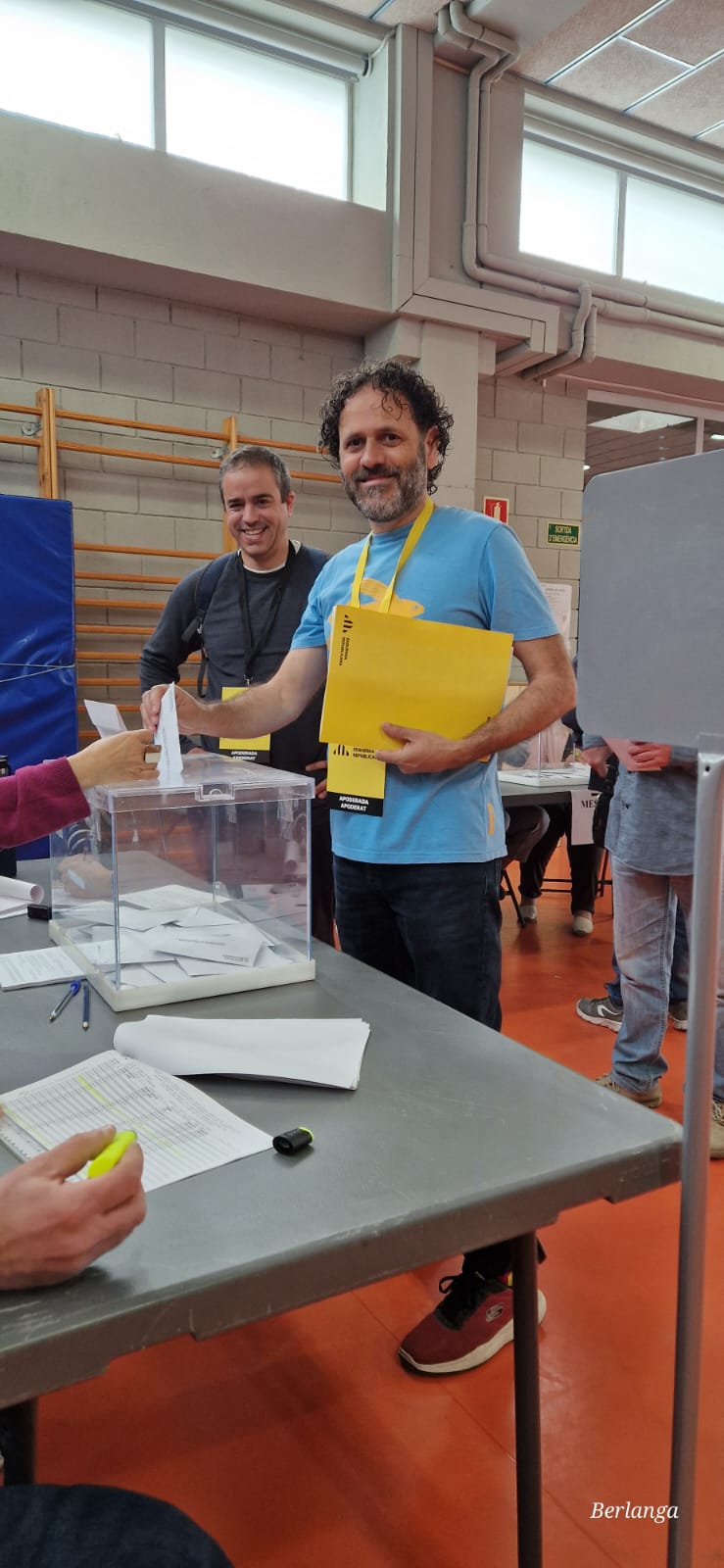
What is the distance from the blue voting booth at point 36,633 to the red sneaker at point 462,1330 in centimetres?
294

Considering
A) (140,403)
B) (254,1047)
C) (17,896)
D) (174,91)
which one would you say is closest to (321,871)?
(17,896)

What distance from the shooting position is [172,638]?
8.41 ft

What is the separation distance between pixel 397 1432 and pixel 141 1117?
0.84 meters

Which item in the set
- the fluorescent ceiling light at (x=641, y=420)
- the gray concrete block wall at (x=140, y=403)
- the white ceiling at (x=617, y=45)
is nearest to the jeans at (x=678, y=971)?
the gray concrete block wall at (x=140, y=403)

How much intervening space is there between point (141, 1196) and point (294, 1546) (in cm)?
85

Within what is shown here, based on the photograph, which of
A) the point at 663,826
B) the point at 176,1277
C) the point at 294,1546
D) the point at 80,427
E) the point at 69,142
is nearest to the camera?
the point at 176,1277

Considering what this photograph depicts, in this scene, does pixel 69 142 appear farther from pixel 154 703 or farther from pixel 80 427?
pixel 154 703

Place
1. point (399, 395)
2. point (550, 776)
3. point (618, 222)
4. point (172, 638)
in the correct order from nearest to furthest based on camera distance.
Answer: point (399, 395) < point (172, 638) < point (550, 776) < point (618, 222)

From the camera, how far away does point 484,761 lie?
1515 millimetres

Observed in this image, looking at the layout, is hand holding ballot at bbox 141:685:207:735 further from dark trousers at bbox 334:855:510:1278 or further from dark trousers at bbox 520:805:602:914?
dark trousers at bbox 520:805:602:914

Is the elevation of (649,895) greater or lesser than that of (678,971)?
greater

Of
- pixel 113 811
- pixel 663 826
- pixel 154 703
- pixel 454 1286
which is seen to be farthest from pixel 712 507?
pixel 663 826

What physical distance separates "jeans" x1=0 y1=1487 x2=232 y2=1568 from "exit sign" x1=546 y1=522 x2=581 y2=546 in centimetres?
565
